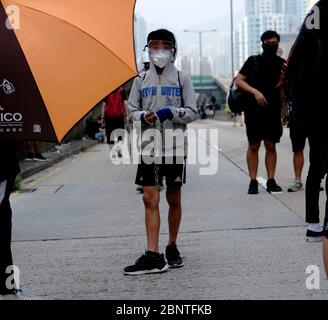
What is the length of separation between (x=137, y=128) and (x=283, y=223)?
7.03ft

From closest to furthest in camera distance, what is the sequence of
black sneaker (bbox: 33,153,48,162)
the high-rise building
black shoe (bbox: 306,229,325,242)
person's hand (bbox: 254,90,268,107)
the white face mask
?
the white face mask, black shoe (bbox: 306,229,325,242), person's hand (bbox: 254,90,268,107), black sneaker (bbox: 33,153,48,162), the high-rise building

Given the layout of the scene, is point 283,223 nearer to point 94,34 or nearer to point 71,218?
point 71,218

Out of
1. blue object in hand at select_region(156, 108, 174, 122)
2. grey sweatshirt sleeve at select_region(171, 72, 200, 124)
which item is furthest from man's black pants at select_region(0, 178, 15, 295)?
grey sweatshirt sleeve at select_region(171, 72, 200, 124)

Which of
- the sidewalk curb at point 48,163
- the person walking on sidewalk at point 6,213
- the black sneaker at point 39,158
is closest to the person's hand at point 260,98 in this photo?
the person walking on sidewalk at point 6,213

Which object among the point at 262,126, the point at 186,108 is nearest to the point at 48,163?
the point at 262,126

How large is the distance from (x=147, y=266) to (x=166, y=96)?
1.24 meters

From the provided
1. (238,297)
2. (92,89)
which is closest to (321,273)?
(238,297)

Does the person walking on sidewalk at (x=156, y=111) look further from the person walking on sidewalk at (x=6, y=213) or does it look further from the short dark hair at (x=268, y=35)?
the short dark hair at (x=268, y=35)

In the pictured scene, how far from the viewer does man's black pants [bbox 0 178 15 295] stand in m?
3.43

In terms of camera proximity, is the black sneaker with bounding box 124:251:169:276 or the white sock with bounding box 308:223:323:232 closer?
the black sneaker with bounding box 124:251:169:276

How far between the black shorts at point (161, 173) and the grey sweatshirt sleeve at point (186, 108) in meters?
0.32

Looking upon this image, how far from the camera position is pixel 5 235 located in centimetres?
348

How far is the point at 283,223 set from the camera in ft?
19.0

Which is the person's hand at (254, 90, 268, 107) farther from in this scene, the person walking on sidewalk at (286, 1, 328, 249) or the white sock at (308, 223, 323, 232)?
the person walking on sidewalk at (286, 1, 328, 249)
